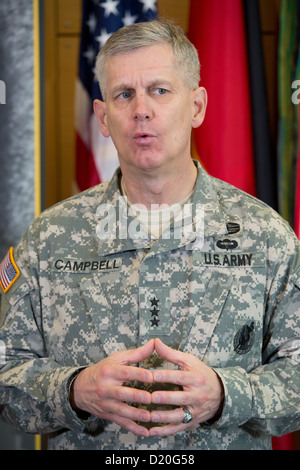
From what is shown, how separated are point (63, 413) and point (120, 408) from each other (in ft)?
0.59

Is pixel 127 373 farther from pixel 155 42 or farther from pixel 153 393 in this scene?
pixel 155 42

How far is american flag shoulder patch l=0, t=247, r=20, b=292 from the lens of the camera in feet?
5.79

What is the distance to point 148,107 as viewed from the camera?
65.7 inches

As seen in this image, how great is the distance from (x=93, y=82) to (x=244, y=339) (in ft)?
4.42

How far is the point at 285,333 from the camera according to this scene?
5.46 feet

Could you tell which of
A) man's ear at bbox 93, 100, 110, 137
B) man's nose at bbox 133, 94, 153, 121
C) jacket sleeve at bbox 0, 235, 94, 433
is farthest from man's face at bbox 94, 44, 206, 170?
jacket sleeve at bbox 0, 235, 94, 433

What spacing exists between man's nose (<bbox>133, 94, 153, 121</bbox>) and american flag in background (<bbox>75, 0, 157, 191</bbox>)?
2.94 ft

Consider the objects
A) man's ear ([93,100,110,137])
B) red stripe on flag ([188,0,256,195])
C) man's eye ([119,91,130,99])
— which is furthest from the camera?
red stripe on flag ([188,0,256,195])

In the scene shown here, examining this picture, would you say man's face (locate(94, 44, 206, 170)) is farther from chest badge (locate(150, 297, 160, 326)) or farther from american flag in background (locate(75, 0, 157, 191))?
american flag in background (locate(75, 0, 157, 191))

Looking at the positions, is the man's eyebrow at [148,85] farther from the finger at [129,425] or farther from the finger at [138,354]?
the finger at [129,425]

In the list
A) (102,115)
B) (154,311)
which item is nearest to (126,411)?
(154,311)

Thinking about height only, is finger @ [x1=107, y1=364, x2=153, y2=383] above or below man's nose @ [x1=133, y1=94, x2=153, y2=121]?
below

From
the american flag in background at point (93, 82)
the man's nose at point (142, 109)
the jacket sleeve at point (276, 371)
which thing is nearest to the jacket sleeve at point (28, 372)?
the jacket sleeve at point (276, 371)
